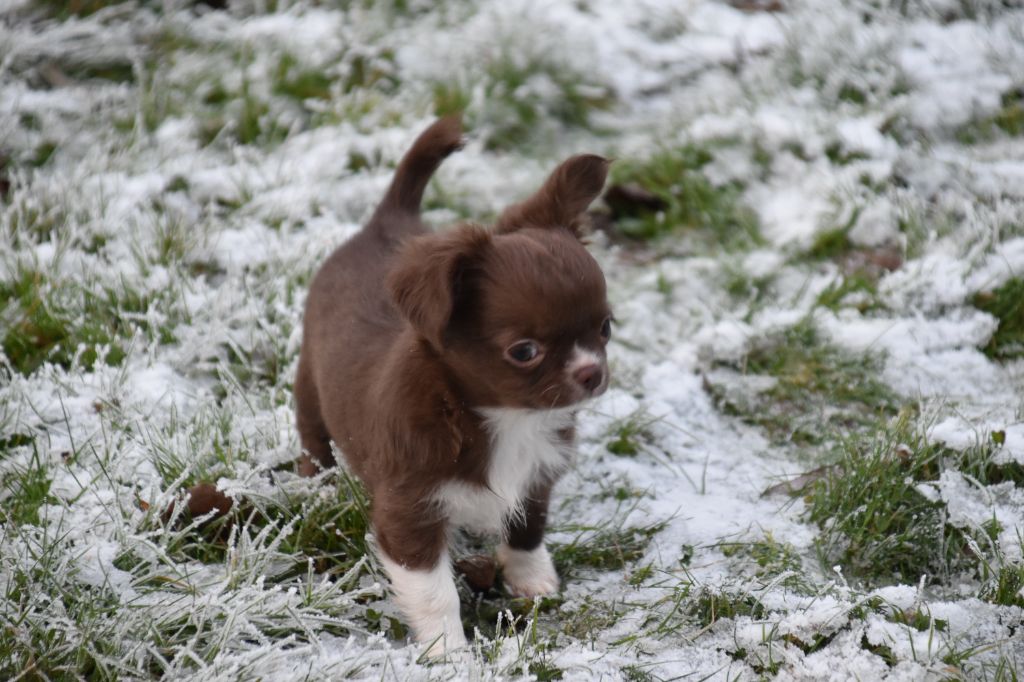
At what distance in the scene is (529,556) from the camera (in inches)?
125

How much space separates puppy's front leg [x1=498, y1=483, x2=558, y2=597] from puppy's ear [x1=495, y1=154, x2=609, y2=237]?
0.79 m

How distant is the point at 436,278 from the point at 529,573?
1068 millimetres

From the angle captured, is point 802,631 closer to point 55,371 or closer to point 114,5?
point 55,371

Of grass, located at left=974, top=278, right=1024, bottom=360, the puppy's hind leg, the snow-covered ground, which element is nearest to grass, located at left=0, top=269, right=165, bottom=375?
the snow-covered ground

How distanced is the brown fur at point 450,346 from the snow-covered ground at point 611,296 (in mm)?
311

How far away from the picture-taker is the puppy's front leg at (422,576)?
9.37ft

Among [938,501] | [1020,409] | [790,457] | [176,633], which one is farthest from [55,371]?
[1020,409]

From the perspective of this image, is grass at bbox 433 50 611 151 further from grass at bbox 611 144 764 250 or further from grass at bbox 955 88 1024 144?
grass at bbox 955 88 1024 144

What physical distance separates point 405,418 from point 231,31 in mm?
4346

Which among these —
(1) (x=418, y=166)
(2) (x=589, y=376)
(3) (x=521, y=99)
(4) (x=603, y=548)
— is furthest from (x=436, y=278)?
(3) (x=521, y=99)

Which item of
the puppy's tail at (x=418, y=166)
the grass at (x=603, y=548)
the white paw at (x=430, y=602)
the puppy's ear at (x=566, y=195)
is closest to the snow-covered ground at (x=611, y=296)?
the grass at (x=603, y=548)

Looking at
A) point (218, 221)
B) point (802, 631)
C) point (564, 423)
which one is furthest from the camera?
point (218, 221)

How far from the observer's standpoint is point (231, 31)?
6316mm

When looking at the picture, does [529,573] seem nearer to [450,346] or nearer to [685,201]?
[450,346]
